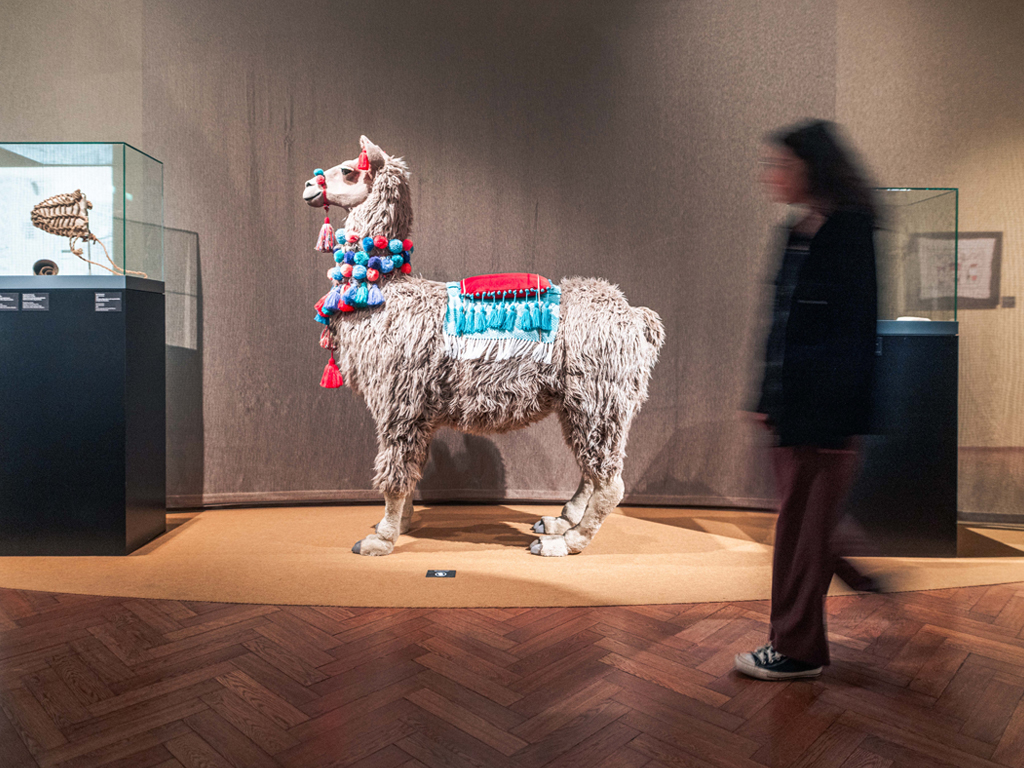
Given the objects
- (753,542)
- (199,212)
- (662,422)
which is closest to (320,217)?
(199,212)

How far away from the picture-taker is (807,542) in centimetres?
199

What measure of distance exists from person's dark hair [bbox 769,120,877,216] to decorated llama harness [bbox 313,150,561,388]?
1.43 meters

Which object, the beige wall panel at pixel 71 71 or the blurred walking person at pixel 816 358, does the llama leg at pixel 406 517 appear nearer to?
the blurred walking person at pixel 816 358

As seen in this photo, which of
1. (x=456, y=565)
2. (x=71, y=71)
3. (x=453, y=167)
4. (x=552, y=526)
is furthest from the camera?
(x=453, y=167)

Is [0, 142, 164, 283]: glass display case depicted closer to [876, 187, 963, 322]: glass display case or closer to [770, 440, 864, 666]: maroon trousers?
[770, 440, 864, 666]: maroon trousers

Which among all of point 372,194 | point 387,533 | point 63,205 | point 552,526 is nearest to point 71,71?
point 63,205

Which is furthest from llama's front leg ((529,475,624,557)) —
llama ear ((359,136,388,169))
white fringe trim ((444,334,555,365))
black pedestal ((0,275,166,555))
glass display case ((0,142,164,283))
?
glass display case ((0,142,164,283))

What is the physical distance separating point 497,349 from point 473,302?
9.9 inches

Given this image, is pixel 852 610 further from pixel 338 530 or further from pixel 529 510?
pixel 338 530

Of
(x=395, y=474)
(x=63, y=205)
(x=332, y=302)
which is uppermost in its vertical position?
(x=63, y=205)

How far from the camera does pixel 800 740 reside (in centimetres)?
176

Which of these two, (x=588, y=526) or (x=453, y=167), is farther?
(x=453, y=167)

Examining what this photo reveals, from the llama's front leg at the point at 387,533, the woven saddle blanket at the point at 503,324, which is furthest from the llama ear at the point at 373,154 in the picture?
the llama's front leg at the point at 387,533

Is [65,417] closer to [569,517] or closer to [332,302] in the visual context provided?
[332,302]
